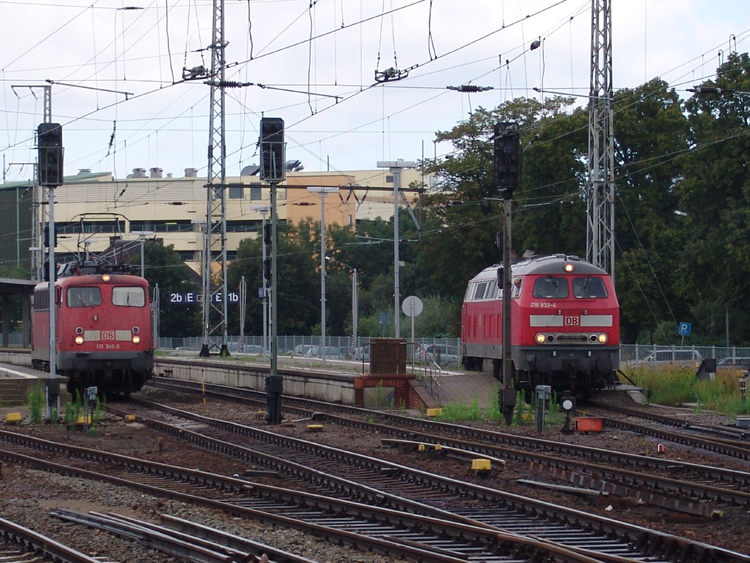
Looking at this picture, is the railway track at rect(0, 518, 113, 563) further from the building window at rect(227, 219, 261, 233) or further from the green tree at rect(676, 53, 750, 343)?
the building window at rect(227, 219, 261, 233)

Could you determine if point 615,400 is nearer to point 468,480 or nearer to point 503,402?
point 503,402

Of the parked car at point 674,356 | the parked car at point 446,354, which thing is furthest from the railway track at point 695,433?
the parked car at point 446,354

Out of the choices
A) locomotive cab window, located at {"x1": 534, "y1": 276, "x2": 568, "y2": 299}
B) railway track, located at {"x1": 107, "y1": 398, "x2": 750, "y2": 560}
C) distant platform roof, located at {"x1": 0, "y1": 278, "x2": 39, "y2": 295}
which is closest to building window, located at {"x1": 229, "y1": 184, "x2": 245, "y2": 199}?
distant platform roof, located at {"x1": 0, "y1": 278, "x2": 39, "y2": 295}

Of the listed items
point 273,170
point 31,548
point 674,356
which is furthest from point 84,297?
point 674,356

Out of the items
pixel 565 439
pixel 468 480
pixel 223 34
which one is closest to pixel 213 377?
pixel 223 34

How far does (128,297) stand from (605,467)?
18416 millimetres

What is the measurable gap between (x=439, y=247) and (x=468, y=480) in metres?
45.7

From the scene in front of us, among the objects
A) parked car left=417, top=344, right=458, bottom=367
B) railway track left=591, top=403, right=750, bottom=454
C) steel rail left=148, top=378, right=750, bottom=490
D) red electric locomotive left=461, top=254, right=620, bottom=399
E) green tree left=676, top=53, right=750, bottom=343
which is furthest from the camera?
green tree left=676, top=53, right=750, bottom=343

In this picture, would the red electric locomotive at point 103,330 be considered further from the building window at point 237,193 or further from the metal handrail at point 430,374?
the building window at point 237,193

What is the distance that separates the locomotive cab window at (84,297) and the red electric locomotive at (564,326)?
11164mm

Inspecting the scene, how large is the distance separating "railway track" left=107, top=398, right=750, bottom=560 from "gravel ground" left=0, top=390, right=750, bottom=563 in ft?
1.84

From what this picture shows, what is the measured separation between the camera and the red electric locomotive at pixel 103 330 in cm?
2888

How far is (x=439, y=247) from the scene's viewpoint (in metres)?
59.3

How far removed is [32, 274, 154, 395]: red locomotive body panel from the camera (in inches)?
1137
